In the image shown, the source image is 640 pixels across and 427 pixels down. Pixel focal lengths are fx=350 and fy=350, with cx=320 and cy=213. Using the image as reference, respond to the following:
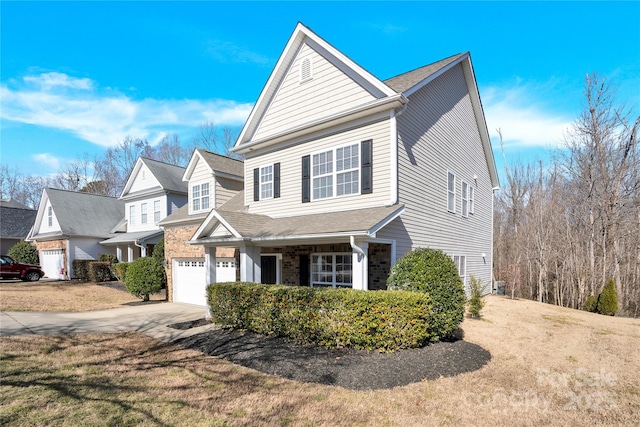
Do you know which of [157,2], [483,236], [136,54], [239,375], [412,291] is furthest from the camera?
Answer: [483,236]

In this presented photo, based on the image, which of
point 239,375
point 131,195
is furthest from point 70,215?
point 239,375

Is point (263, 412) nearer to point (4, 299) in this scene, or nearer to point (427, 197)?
point (427, 197)

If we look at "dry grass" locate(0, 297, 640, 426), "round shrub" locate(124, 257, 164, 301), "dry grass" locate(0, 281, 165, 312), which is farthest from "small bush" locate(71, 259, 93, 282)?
"dry grass" locate(0, 297, 640, 426)

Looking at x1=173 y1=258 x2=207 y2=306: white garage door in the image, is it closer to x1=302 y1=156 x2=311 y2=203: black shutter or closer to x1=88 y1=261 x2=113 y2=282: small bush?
x1=302 y1=156 x2=311 y2=203: black shutter

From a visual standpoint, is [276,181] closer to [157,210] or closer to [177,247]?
[177,247]

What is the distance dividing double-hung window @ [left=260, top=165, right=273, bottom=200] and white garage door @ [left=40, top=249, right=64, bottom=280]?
20.8m

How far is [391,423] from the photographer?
454 centimetres

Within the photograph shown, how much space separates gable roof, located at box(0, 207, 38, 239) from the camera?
3136cm

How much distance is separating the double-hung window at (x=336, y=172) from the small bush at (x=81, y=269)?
66.0 feet

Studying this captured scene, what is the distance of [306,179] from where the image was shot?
1164cm

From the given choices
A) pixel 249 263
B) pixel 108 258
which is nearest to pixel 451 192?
pixel 249 263

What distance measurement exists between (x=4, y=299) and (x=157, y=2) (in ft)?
44.4

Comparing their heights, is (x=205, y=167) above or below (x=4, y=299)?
above

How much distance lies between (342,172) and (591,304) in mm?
13668
